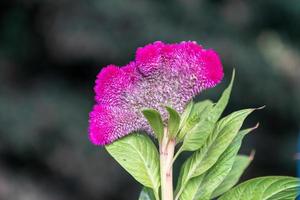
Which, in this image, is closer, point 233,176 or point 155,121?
point 155,121

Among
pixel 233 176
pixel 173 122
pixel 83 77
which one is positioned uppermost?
pixel 83 77

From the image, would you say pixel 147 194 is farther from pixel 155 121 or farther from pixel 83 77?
pixel 83 77

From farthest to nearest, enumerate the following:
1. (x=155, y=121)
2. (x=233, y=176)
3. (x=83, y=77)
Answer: (x=83, y=77), (x=233, y=176), (x=155, y=121)

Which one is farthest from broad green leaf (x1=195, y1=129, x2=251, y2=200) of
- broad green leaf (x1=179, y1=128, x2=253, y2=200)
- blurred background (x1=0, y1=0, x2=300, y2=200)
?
blurred background (x1=0, y1=0, x2=300, y2=200)

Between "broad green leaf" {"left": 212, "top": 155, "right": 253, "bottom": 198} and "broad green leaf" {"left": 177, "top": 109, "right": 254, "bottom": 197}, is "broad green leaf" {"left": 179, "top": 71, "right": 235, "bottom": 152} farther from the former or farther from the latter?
Answer: "broad green leaf" {"left": 212, "top": 155, "right": 253, "bottom": 198}

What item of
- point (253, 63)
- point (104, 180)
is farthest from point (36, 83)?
point (253, 63)

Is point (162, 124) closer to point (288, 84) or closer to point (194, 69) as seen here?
point (194, 69)


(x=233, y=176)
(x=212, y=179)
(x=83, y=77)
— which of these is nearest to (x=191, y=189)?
(x=212, y=179)
